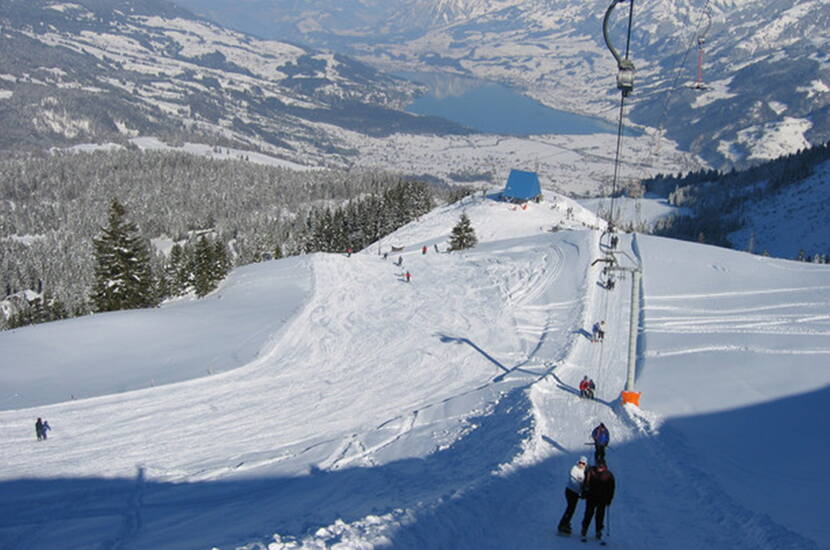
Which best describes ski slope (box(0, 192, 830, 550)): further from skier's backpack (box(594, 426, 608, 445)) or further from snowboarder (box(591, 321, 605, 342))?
skier's backpack (box(594, 426, 608, 445))

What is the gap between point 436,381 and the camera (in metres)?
27.1

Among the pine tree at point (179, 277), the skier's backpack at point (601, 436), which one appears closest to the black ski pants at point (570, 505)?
the skier's backpack at point (601, 436)

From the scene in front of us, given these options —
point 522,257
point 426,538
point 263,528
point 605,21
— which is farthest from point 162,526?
point 522,257

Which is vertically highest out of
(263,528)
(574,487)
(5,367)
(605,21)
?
(605,21)

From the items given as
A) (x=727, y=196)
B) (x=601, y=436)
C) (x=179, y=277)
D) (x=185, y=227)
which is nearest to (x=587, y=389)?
(x=601, y=436)

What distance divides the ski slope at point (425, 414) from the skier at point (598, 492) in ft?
2.36

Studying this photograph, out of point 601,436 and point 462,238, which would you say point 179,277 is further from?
point 601,436

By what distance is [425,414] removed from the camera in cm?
2238

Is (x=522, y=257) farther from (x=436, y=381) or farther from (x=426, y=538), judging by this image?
(x=426, y=538)

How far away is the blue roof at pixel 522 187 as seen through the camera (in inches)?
3839

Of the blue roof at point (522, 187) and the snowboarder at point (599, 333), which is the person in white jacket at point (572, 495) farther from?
the blue roof at point (522, 187)

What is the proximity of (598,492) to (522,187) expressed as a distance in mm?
90297

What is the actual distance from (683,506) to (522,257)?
39060mm

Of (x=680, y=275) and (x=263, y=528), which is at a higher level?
(x=680, y=275)
